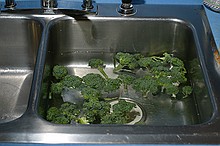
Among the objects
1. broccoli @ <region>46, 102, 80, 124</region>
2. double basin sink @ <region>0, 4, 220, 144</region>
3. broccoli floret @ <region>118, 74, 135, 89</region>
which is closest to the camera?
broccoli @ <region>46, 102, 80, 124</region>

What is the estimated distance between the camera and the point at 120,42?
4.91 feet

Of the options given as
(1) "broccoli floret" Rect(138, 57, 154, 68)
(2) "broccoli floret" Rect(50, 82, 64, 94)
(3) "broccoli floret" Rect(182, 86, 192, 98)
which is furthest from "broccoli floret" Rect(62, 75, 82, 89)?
(3) "broccoli floret" Rect(182, 86, 192, 98)

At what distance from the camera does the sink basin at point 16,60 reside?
56.2 inches

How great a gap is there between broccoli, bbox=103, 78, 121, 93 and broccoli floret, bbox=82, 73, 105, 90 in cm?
1

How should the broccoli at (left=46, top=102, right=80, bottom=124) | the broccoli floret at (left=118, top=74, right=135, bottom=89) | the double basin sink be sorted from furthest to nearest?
the broccoli floret at (left=118, top=74, right=135, bottom=89), the double basin sink, the broccoli at (left=46, top=102, right=80, bottom=124)

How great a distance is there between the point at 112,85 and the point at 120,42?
8.2 inches

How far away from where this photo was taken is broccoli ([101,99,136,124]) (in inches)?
46.1

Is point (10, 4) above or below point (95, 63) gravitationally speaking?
above

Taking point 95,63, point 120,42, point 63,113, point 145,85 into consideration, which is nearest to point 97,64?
point 95,63

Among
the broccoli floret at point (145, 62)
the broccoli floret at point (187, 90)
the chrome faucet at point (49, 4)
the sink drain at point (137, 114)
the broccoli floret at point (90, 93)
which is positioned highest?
the chrome faucet at point (49, 4)

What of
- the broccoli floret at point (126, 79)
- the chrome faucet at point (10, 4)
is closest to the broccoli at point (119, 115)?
the broccoli floret at point (126, 79)

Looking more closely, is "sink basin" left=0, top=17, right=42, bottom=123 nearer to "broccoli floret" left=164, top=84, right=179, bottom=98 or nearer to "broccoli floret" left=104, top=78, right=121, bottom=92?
"broccoli floret" left=104, top=78, right=121, bottom=92

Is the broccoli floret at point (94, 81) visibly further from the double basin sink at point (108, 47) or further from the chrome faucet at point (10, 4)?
the chrome faucet at point (10, 4)

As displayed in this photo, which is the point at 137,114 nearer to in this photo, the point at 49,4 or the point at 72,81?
the point at 72,81
